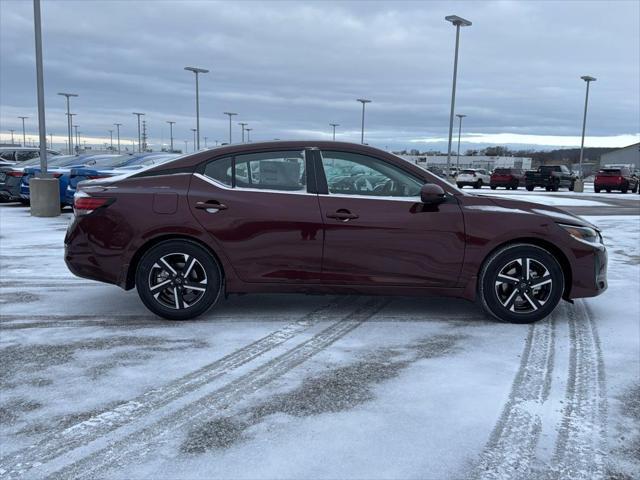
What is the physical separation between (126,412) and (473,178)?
128ft

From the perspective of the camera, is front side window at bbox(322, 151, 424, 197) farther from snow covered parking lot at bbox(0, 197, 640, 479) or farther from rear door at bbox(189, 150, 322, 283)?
snow covered parking lot at bbox(0, 197, 640, 479)

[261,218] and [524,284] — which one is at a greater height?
[261,218]

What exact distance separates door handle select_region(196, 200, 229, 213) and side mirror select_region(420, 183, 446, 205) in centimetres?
166

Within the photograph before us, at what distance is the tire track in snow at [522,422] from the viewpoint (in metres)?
2.63

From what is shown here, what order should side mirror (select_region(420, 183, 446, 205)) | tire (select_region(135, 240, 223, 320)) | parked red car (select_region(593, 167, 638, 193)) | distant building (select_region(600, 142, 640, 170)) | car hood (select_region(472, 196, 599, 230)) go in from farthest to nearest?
distant building (select_region(600, 142, 640, 170)) → parked red car (select_region(593, 167, 638, 193)) → car hood (select_region(472, 196, 599, 230)) → tire (select_region(135, 240, 223, 320)) → side mirror (select_region(420, 183, 446, 205))

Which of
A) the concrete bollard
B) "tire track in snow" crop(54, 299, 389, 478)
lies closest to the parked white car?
the concrete bollard

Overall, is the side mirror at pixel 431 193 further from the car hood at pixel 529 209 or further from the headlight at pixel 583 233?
the headlight at pixel 583 233

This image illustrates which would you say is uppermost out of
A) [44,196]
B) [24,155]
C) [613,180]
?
[24,155]

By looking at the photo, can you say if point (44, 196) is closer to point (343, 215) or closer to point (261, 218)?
point (261, 218)

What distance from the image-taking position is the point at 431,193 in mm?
4656

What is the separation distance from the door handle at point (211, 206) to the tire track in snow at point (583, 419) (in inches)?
116

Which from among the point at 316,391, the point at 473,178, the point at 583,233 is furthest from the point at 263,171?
the point at 473,178

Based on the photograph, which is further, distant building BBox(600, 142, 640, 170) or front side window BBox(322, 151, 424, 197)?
distant building BBox(600, 142, 640, 170)

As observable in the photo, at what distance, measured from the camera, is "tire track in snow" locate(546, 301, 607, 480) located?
2641 millimetres
